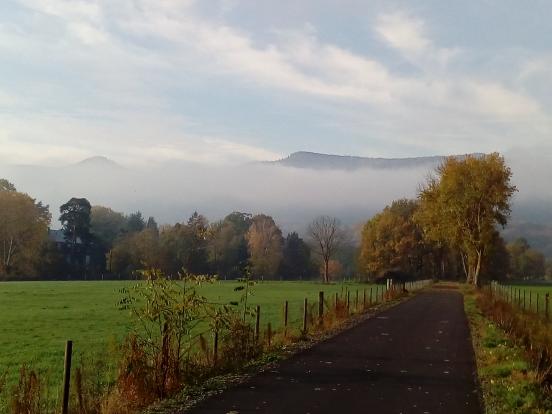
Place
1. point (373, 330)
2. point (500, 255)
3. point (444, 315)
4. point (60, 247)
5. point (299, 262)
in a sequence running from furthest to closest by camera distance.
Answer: point (299, 262), point (60, 247), point (500, 255), point (444, 315), point (373, 330)

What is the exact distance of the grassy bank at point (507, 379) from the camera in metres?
9.71

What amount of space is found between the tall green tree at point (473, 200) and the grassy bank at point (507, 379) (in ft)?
139

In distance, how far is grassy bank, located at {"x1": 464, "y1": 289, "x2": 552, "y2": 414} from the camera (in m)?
9.71

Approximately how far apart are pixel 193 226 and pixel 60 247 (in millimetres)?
115977

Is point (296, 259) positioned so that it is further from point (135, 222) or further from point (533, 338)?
point (533, 338)

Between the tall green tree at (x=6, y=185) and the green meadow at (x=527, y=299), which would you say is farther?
the tall green tree at (x=6, y=185)

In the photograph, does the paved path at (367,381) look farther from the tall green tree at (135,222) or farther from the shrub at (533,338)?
the tall green tree at (135,222)

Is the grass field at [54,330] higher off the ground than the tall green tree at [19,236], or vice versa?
the tall green tree at [19,236]

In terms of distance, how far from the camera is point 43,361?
17.6m

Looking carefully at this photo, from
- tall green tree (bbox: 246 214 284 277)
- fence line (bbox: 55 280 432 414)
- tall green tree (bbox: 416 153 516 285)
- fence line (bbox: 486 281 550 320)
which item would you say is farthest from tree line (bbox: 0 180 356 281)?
fence line (bbox: 55 280 432 414)

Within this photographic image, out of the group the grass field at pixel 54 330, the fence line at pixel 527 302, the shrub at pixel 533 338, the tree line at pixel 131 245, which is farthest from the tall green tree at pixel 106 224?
the shrub at pixel 533 338

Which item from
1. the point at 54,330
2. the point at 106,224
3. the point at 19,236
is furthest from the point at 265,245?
the point at 54,330

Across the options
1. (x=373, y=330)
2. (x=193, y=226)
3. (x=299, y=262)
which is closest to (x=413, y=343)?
(x=373, y=330)

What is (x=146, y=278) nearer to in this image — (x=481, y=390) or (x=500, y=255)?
(x=481, y=390)
